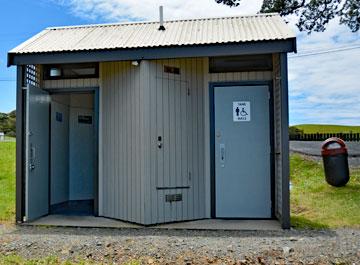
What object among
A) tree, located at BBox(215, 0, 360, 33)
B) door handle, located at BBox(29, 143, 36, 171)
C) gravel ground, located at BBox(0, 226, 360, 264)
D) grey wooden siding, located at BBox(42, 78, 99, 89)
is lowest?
gravel ground, located at BBox(0, 226, 360, 264)

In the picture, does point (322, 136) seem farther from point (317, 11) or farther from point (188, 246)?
point (188, 246)

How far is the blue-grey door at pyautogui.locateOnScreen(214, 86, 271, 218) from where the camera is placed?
22.2 feet

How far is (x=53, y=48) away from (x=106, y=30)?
147 cm

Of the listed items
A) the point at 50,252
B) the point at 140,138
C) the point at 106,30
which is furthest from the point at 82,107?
the point at 50,252

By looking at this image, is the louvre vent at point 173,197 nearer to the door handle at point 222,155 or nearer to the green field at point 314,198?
the door handle at point 222,155

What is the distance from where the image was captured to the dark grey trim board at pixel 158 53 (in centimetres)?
596

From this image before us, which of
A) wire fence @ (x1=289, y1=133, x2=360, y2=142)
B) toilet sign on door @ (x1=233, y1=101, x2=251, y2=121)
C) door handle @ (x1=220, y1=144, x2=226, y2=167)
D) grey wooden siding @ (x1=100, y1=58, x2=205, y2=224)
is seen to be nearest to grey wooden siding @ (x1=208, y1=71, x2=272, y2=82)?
grey wooden siding @ (x1=100, y1=58, x2=205, y2=224)

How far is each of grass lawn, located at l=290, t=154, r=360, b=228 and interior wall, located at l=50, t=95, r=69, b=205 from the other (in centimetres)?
425

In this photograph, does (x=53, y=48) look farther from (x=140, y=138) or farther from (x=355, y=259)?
(x=355, y=259)

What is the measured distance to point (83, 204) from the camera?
8.32 m

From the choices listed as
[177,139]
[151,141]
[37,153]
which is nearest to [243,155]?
[177,139]

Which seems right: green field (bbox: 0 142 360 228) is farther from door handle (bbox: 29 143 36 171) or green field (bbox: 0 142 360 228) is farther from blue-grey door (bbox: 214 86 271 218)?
door handle (bbox: 29 143 36 171)

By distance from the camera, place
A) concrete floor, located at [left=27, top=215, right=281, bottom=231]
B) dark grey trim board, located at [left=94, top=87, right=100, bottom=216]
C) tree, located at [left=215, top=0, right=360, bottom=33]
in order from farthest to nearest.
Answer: tree, located at [left=215, top=0, right=360, bottom=33] → dark grey trim board, located at [left=94, top=87, right=100, bottom=216] → concrete floor, located at [left=27, top=215, right=281, bottom=231]

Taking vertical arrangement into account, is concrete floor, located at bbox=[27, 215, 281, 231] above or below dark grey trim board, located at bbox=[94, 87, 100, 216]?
below
